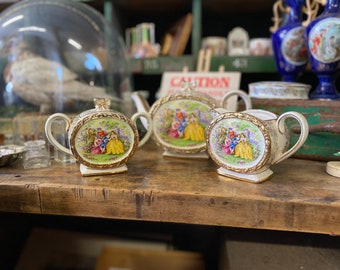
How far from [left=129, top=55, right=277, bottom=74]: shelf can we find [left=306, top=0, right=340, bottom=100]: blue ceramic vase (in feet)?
1.53

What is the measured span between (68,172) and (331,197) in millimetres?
567

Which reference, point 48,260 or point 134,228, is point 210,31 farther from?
point 48,260

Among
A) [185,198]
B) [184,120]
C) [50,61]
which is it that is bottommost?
[185,198]

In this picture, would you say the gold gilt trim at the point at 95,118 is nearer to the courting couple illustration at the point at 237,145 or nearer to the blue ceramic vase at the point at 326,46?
the courting couple illustration at the point at 237,145

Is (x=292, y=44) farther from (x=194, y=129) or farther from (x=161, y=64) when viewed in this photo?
(x=161, y=64)

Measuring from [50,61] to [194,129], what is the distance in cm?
55

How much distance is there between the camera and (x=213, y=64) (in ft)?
4.23

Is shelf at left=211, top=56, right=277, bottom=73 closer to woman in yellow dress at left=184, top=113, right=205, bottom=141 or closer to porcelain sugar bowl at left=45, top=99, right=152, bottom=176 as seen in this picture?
woman in yellow dress at left=184, top=113, right=205, bottom=141

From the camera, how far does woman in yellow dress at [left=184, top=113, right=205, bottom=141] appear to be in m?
0.74

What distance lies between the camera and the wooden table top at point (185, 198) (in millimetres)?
503

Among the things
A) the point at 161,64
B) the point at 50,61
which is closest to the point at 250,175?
the point at 50,61

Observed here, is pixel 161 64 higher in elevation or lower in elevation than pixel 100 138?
higher

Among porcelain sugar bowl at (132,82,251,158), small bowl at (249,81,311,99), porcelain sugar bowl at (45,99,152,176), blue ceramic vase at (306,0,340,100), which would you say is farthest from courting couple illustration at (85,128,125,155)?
blue ceramic vase at (306,0,340,100)

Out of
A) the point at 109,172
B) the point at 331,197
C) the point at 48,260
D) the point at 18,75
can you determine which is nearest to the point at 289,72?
the point at 331,197
